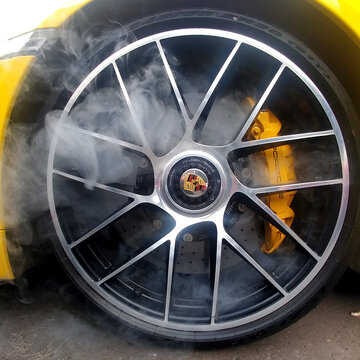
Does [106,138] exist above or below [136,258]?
above

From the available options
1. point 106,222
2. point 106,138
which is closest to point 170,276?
point 106,222

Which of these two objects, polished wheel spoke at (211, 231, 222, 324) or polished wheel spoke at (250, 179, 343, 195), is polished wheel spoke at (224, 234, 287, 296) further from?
polished wheel spoke at (250, 179, 343, 195)

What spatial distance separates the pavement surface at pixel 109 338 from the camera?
175 cm

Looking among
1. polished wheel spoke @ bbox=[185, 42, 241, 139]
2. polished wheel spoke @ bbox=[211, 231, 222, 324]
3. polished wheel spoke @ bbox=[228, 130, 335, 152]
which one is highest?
polished wheel spoke @ bbox=[185, 42, 241, 139]

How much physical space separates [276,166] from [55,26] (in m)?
0.97

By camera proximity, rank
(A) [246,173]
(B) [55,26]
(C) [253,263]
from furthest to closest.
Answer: (A) [246,173] → (C) [253,263] → (B) [55,26]

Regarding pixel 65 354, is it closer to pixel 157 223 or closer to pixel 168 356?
pixel 168 356

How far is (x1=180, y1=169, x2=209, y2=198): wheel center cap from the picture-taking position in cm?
169

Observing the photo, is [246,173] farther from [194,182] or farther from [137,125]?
[137,125]

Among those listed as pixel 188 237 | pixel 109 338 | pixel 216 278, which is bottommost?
pixel 109 338

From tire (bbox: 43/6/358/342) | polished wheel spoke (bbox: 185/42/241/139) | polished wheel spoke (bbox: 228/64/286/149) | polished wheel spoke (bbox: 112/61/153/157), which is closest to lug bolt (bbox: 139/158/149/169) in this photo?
tire (bbox: 43/6/358/342)

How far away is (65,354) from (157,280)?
0.45 metres

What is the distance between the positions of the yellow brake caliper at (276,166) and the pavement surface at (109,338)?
1.30ft

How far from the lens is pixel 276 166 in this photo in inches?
71.9
